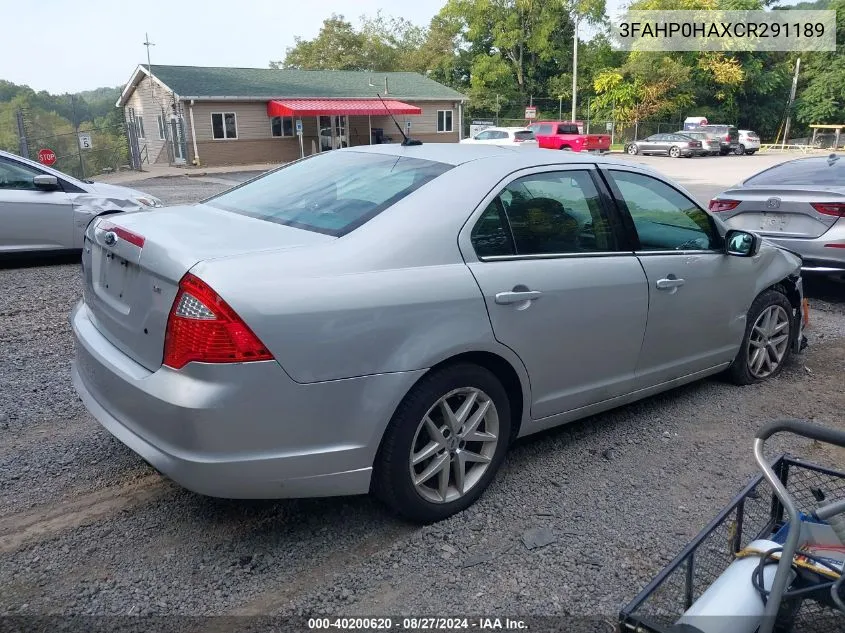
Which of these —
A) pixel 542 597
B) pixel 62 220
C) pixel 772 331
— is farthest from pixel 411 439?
→ pixel 62 220

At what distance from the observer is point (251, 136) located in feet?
105

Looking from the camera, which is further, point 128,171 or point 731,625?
point 128,171

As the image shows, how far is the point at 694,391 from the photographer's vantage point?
4617 millimetres

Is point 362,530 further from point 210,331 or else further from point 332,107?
point 332,107

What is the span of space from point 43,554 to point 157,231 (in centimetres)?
136

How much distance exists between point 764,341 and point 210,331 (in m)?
3.81

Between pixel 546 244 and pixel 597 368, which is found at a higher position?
pixel 546 244

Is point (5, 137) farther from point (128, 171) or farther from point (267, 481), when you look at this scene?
point (267, 481)

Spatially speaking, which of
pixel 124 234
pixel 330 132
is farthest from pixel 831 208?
pixel 330 132

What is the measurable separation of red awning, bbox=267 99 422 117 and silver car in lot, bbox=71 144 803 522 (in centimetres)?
2865

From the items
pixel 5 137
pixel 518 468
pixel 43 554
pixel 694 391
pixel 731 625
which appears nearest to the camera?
pixel 731 625

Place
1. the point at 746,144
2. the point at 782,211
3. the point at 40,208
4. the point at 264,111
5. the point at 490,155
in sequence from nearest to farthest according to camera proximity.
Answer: the point at 490,155
the point at 782,211
the point at 40,208
the point at 264,111
the point at 746,144

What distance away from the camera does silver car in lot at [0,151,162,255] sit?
771 cm

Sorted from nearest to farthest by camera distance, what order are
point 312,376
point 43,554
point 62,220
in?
1. point 312,376
2. point 43,554
3. point 62,220
